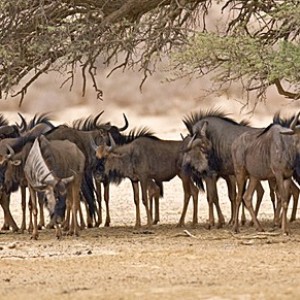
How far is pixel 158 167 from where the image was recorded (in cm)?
1933

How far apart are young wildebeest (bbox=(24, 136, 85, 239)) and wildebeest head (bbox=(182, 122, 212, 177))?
1912 mm

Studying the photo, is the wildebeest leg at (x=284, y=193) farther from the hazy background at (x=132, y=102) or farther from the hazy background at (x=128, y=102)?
the hazy background at (x=128, y=102)

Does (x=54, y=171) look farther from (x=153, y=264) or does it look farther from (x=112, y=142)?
(x=153, y=264)

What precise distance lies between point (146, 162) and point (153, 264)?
245 inches

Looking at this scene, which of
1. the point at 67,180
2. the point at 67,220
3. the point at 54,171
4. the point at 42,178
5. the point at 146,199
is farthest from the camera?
the point at 146,199

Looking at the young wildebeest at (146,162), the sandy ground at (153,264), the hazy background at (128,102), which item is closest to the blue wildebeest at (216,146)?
the young wildebeest at (146,162)

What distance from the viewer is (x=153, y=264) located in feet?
43.0

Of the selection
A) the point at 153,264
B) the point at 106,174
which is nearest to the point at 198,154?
the point at 106,174

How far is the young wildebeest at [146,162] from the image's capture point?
1919 centimetres

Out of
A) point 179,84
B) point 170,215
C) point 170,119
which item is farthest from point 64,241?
point 179,84

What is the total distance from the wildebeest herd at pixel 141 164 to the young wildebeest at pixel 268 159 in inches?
0.6

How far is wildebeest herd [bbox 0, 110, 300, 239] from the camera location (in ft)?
54.0

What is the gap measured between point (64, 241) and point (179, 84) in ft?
128

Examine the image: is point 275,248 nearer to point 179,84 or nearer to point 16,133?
point 16,133
